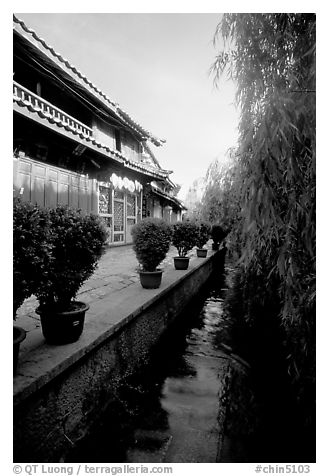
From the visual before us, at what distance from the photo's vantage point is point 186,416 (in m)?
3.04

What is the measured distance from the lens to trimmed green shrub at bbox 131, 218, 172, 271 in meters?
5.03

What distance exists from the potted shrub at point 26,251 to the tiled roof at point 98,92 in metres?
5.61

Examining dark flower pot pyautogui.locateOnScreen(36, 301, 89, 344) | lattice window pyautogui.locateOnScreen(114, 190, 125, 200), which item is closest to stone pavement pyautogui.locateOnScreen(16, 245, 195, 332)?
dark flower pot pyautogui.locateOnScreen(36, 301, 89, 344)

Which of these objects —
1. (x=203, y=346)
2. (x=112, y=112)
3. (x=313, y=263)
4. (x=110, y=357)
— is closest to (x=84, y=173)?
(x=112, y=112)

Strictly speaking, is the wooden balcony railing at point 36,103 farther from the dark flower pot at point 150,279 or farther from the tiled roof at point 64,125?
the dark flower pot at point 150,279

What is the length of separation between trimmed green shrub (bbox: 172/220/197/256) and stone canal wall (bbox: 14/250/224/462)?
3.65 metres

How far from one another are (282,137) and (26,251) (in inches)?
84.7

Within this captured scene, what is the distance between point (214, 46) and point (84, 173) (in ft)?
24.0

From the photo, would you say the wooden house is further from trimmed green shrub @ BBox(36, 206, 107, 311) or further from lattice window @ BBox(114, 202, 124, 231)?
trimmed green shrub @ BBox(36, 206, 107, 311)

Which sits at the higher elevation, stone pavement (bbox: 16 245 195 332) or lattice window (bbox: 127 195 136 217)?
lattice window (bbox: 127 195 136 217)

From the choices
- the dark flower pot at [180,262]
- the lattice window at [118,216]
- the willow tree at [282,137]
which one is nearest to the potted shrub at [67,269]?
the willow tree at [282,137]

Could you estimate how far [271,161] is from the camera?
2.38 meters

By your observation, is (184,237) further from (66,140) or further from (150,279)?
(66,140)

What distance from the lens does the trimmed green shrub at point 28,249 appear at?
1.95 meters
